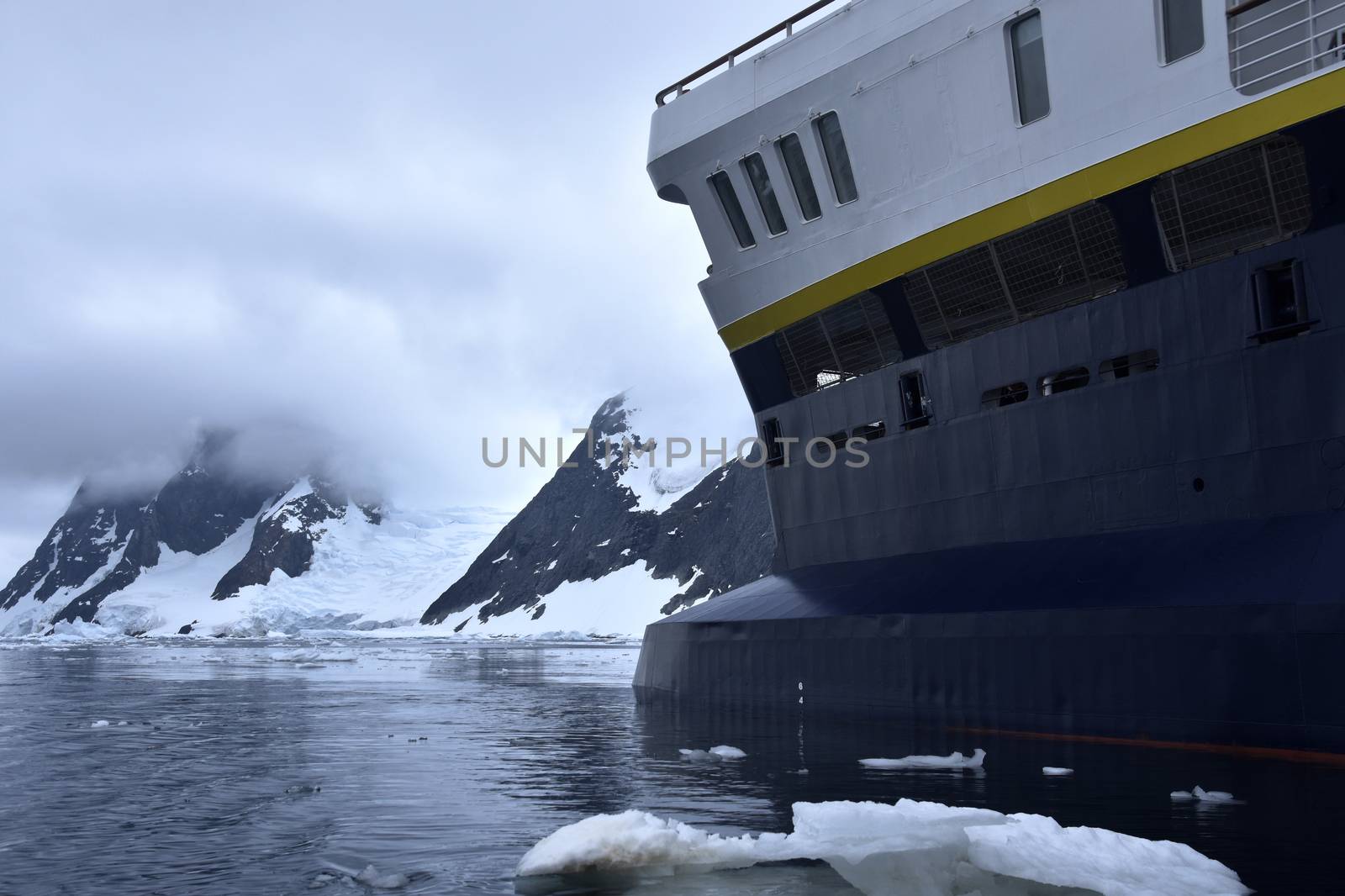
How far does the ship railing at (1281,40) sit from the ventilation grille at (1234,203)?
36.0 inches

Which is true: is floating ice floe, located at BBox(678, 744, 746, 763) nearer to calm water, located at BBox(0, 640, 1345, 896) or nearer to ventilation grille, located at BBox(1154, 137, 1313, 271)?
calm water, located at BBox(0, 640, 1345, 896)

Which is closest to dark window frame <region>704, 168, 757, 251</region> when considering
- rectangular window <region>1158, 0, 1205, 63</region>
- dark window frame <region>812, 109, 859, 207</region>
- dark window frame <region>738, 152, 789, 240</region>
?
dark window frame <region>738, 152, 789, 240</region>

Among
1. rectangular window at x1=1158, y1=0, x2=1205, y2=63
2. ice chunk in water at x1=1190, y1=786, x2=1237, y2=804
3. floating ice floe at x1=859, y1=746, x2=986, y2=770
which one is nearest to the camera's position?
ice chunk in water at x1=1190, y1=786, x2=1237, y2=804

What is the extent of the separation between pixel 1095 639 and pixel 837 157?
1017cm

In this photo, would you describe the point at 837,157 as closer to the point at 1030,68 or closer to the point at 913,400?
the point at 1030,68

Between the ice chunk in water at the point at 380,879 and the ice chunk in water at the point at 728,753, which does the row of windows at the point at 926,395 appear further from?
the ice chunk in water at the point at 380,879

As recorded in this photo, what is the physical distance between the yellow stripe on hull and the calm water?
7.64 meters

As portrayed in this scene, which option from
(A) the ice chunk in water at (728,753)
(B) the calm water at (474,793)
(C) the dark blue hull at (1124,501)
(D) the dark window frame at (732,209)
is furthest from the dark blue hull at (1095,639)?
(D) the dark window frame at (732,209)

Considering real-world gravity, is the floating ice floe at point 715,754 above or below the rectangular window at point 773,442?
below

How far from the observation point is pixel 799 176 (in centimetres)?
2169

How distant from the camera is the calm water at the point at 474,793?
793 cm

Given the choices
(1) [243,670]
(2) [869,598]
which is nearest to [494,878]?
(2) [869,598]

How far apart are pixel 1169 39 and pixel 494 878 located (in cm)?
1419

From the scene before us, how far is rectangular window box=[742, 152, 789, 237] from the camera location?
2233cm
